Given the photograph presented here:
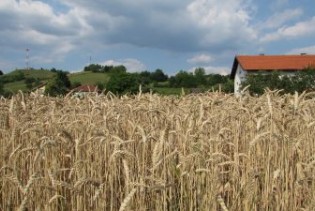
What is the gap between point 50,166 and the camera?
4215 millimetres

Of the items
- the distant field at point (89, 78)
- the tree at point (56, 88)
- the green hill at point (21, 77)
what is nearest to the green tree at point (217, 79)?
the distant field at point (89, 78)

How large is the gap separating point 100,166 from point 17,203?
0.74 meters

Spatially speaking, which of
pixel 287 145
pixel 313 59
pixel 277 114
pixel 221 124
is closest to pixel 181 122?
pixel 221 124

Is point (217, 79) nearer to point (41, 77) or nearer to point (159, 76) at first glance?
point (159, 76)

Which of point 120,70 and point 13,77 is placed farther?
point 13,77

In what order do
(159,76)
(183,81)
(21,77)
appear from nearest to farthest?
(21,77), (183,81), (159,76)

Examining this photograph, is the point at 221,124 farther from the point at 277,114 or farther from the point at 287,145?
the point at 287,145

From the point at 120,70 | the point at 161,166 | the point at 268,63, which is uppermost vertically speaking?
the point at 268,63

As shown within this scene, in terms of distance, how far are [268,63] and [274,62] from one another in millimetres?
1086

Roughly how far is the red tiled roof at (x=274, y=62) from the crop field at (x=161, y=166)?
62626 mm

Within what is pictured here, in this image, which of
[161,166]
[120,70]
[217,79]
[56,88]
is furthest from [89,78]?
[161,166]

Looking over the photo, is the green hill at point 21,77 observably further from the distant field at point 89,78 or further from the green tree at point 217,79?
the green tree at point 217,79

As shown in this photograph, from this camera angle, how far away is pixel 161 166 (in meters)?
3.67

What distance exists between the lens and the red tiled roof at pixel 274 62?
222 ft
